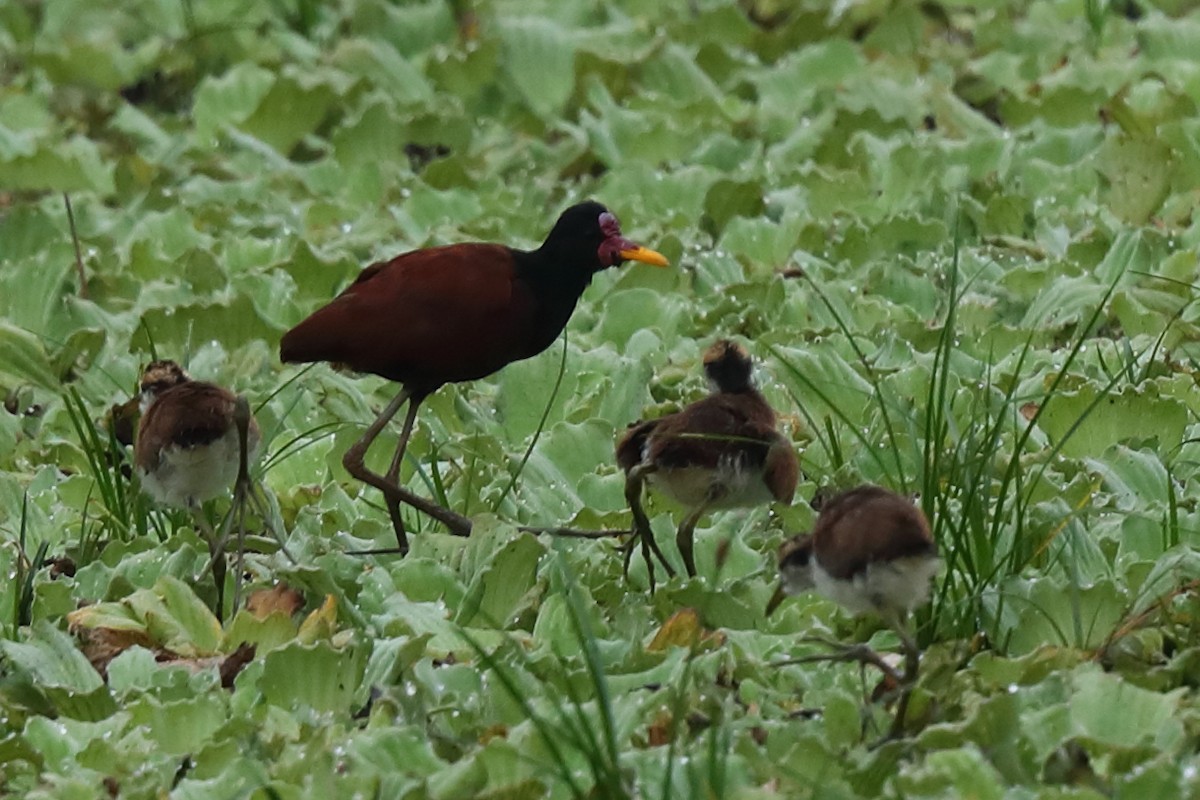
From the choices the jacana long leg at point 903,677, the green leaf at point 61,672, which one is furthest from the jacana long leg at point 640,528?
the green leaf at point 61,672

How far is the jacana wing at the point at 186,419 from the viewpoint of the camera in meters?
3.71

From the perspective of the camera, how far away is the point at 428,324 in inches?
168

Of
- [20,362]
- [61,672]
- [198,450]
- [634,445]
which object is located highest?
[198,450]

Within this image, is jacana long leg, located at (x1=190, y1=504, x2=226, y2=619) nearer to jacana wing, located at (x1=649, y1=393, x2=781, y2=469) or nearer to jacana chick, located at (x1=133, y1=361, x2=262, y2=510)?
jacana chick, located at (x1=133, y1=361, x2=262, y2=510)

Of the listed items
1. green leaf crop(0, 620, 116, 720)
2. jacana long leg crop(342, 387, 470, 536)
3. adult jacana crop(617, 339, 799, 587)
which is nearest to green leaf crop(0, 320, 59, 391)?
jacana long leg crop(342, 387, 470, 536)

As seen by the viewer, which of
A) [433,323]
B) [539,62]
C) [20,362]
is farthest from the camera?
[539,62]

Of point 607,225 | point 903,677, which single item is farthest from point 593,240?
point 903,677

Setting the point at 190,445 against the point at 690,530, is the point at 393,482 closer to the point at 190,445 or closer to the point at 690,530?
the point at 190,445

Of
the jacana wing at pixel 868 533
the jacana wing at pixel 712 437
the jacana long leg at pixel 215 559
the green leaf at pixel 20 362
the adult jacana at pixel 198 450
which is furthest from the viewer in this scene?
the green leaf at pixel 20 362

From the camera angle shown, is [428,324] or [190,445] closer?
[190,445]

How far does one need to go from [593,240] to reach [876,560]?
1682 millimetres

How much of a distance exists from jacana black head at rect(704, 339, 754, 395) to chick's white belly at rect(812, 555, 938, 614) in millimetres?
813

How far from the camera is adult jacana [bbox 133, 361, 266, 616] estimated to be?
3.71 meters

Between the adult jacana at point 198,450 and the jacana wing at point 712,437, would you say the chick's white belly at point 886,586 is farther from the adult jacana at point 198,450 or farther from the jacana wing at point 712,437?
the adult jacana at point 198,450
